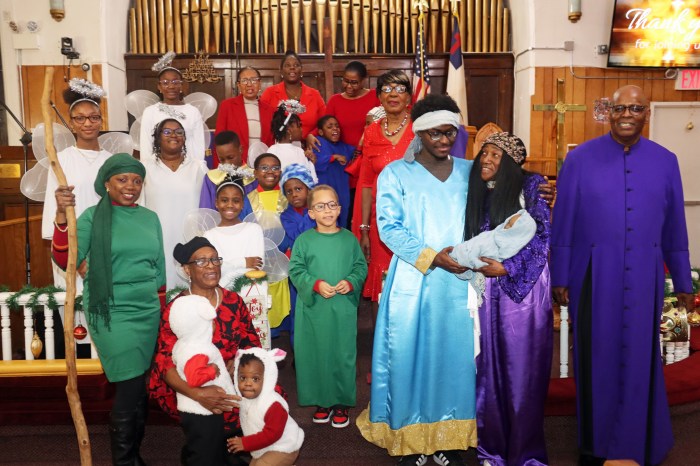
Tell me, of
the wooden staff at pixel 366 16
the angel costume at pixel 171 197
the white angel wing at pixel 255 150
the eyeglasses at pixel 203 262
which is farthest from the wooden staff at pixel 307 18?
the eyeglasses at pixel 203 262

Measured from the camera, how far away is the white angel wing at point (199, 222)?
4246 mm

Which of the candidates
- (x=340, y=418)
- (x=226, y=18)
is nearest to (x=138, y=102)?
(x=340, y=418)

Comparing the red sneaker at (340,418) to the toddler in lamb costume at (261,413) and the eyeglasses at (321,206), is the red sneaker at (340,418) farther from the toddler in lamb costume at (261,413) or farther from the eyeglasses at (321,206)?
the eyeglasses at (321,206)

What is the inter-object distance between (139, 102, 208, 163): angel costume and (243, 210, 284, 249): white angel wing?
0.75m

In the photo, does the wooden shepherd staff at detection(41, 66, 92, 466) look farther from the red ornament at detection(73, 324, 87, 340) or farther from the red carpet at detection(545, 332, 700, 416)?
the red carpet at detection(545, 332, 700, 416)

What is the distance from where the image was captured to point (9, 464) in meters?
3.83

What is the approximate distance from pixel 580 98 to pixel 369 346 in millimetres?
5839

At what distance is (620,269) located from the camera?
3438 millimetres

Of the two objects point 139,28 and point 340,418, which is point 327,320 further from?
point 139,28

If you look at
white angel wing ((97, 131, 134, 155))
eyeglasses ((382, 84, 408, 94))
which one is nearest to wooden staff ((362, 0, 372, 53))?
white angel wing ((97, 131, 134, 155))

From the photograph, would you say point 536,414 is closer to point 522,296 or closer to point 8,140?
point 522,296

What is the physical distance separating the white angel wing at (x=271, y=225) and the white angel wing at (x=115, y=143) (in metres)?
1.04

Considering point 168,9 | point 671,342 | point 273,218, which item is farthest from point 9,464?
point 168,9

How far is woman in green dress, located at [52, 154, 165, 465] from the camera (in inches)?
129
